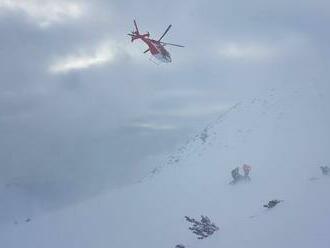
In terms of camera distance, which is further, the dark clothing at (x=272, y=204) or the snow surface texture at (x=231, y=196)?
the dark clothing at (x=272, y=204)

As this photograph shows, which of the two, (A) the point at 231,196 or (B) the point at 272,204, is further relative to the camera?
(A) the point at 231,196

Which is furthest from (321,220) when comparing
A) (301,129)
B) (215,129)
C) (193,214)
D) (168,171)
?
(215,129)

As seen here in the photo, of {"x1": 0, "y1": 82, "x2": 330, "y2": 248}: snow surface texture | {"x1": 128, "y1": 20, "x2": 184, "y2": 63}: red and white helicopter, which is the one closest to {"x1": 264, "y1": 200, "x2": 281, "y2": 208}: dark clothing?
{"x1": 0, "y1": 82, "x2": 330, "y2": 248}: snow surface texture

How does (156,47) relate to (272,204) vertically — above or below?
above

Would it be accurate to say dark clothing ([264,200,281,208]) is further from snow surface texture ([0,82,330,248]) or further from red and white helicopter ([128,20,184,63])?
red and white helicopter ([128,20,184,63])

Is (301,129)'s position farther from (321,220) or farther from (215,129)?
(321,220)

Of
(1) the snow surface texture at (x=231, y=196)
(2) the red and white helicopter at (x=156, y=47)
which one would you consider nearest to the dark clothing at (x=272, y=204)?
(1) the snow surface texture at (x=231, y=196)

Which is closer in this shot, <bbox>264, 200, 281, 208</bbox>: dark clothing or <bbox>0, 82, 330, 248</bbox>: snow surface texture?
<bbox>0, 82, 330, 248</bbox>: snow surface texture

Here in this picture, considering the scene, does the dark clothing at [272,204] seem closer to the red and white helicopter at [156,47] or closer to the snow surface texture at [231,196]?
the snow surface texture at [231,196]
